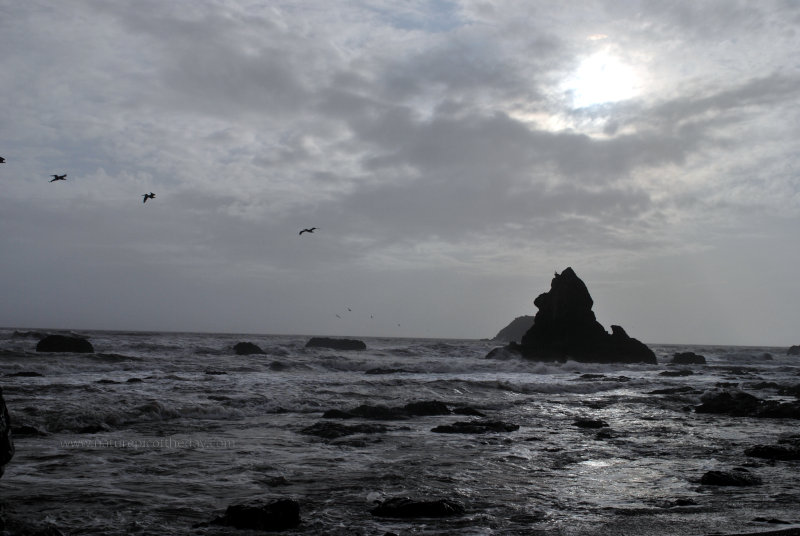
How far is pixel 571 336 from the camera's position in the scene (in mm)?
73688

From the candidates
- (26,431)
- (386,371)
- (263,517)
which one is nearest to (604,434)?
(263,517)

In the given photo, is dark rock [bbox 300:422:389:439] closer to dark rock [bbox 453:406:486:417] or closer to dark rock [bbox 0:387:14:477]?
dark rock [bbox 453:406:486:417]

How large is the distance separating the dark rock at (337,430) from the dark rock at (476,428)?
5.57 ft

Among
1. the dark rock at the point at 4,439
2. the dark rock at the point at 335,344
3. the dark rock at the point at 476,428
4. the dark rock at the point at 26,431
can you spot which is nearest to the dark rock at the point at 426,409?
the dark rock at the point at 476,428

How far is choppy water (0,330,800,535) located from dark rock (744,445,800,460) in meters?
0.51

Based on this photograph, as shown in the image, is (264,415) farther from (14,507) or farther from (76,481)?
(14,507)

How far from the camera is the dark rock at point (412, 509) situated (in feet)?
28.9

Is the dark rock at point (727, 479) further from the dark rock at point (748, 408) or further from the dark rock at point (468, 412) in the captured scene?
the dark rock at point (748, 408)

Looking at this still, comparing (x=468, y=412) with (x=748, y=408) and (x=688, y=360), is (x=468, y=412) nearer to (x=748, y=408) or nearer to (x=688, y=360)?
(x=748, y=408)

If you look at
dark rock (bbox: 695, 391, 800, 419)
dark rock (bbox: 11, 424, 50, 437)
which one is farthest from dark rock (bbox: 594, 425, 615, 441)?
dark rock (bbox: 11, 424, 50, 437)

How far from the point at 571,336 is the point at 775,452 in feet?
200

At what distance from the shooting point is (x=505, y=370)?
52.6 meters

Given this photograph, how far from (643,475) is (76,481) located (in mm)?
10306

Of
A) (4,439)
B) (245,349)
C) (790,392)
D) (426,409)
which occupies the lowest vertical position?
(245,349)
